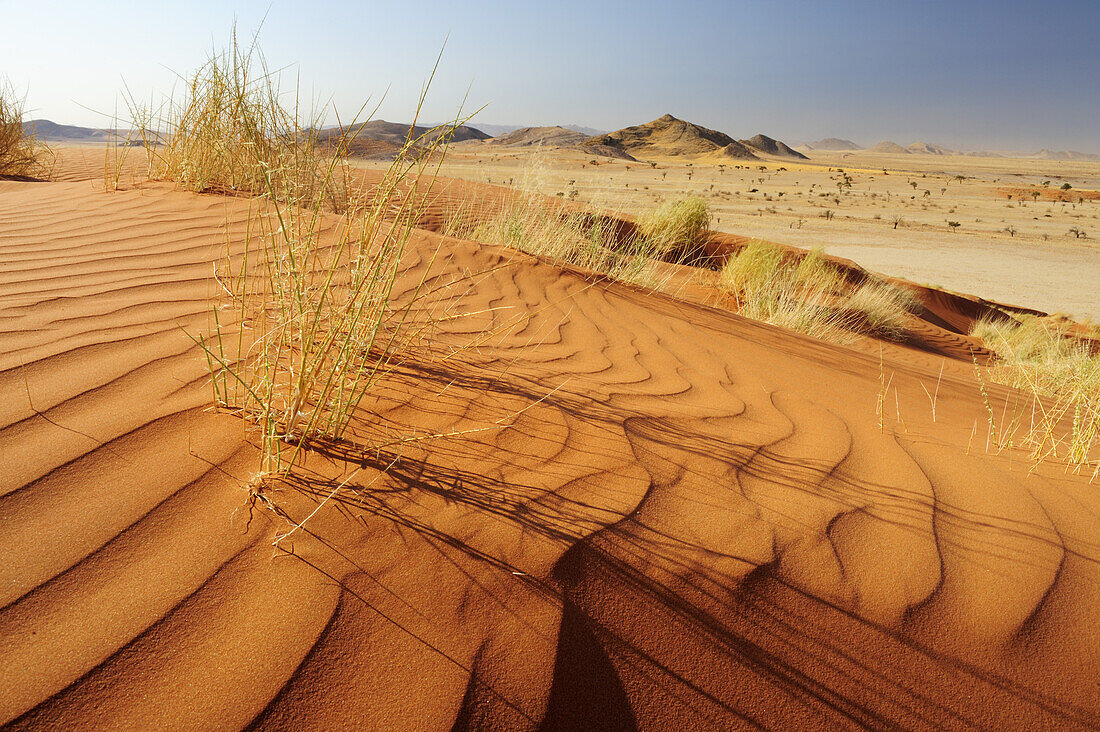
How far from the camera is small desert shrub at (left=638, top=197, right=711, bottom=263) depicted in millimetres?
9242

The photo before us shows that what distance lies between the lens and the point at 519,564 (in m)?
1.21

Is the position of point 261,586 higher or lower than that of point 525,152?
lower

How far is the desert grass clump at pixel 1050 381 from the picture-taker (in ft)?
6.74

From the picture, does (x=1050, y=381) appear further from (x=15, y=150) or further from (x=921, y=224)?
(x=921, y=224)

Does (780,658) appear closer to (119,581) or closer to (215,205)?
(119,581)

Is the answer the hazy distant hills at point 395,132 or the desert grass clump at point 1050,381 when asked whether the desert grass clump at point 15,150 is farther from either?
the desert grass clump at point 1050,381

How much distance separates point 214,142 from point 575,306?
10.8 ft

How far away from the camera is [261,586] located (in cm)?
107

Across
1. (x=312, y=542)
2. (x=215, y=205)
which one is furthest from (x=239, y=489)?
(x=215, y=205)

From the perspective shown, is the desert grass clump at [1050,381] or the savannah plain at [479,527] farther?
the desert grass clump at [1050,381]

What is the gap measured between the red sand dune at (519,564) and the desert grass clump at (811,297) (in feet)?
14.9

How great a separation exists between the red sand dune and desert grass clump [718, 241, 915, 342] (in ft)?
14.9

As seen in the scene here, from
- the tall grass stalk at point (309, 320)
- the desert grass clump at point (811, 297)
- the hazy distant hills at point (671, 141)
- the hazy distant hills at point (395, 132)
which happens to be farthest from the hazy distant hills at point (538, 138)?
the tall grass stalk at point (309, 320)

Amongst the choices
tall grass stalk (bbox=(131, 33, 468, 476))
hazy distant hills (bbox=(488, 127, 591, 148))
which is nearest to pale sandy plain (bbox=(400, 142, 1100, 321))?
tall grass stalk (bbox=(131, 33, 468, 476))
